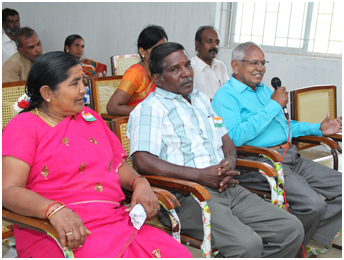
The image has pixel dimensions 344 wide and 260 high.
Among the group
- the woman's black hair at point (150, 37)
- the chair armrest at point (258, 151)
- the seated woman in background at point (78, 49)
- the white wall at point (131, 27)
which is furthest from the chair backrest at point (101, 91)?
the white wall at point (131, 27)

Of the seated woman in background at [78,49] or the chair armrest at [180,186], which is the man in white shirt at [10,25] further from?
the chair armrest at [180,186]

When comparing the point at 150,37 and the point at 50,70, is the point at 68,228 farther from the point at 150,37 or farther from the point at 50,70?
the point at 150,37

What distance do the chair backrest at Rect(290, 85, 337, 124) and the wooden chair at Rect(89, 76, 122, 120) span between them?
1.45 meters

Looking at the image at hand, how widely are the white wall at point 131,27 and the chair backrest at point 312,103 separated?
0.98 meters

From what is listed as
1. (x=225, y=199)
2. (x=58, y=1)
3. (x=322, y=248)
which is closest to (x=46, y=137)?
(x=225, y=199)

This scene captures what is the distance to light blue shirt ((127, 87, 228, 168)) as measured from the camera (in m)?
1.79

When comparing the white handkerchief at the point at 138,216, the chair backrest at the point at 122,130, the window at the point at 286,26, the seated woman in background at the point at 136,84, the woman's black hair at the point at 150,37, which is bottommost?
the white handkerchief at the point at 138,216

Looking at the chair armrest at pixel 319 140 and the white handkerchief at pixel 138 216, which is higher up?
the chair armrest at pixel 319 140

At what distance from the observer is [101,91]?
2.91 m

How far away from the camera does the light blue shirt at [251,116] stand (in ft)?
7.09

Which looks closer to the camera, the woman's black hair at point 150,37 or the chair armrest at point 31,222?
the chair armrest at point 31,222

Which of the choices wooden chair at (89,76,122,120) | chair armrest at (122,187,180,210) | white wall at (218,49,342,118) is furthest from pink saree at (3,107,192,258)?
white wall at (218,49,342,118)

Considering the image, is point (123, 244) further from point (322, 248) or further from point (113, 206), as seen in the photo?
point (322, 248)

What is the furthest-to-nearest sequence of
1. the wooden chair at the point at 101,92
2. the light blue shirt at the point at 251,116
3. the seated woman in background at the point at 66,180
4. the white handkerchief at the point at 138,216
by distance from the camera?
the wooden chair at the point at 101,92
the light blue shirt at the point at 251,116
the white handkerchief at the point at 138,216
the seated woman in background at the point at 66,180
